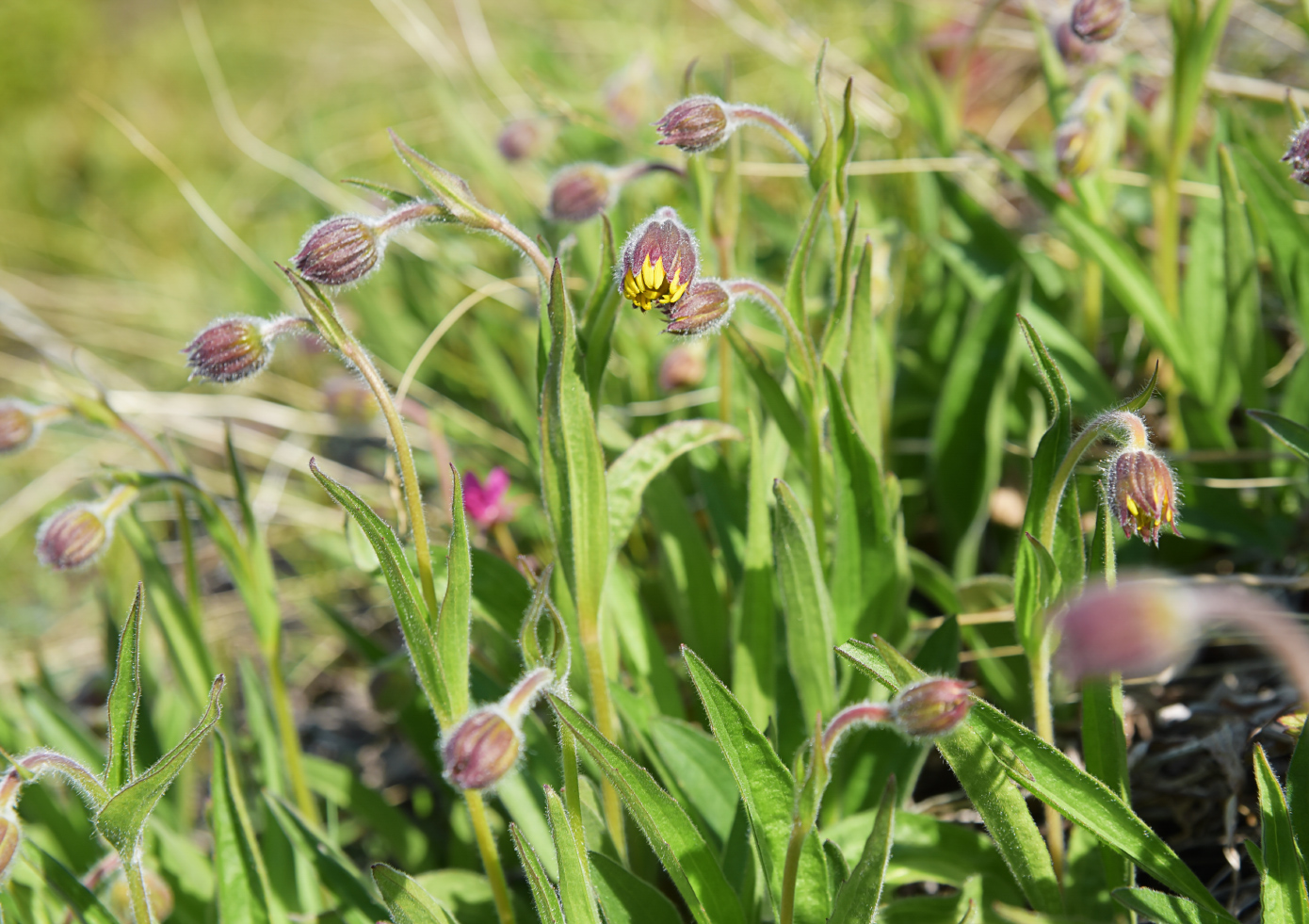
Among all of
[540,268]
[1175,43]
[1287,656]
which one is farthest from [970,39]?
[1287,656]

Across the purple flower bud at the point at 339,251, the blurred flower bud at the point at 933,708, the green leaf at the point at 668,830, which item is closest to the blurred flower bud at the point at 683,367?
the purple flower bud at the point at 339,251

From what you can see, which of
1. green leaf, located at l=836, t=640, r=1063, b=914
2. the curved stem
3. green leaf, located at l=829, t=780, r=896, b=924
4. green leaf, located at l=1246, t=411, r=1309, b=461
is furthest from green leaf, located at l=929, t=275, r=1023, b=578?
the curved stem

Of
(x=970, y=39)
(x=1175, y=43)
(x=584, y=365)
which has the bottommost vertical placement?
(x=584, y=365)

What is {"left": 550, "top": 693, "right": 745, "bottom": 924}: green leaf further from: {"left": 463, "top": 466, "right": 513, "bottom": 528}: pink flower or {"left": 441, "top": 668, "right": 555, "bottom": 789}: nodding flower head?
{"left": 463, "top": 466, "right": 513, "bottom": 528}: pink flower

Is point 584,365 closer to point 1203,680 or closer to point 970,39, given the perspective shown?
point 1203,680

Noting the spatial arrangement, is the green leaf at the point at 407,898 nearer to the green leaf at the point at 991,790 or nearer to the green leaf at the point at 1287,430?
the green leaf at the point at 991,790

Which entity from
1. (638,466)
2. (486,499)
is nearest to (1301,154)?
(638,466)
